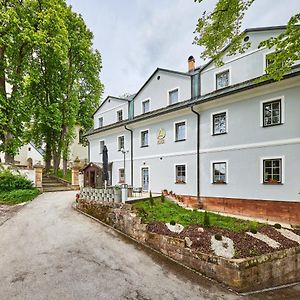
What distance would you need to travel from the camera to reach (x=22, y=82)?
16859mm

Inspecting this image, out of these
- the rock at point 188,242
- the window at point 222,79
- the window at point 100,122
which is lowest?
the rock at point 188,242

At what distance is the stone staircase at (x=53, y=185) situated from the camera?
17788mm

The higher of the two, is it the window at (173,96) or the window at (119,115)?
the window at (173,96)

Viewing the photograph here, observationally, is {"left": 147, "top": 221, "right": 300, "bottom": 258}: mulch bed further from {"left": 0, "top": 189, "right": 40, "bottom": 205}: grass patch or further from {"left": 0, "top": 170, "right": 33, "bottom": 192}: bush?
{"left": 0, "top": 170, "right": 33, "bottom": 192}: bush

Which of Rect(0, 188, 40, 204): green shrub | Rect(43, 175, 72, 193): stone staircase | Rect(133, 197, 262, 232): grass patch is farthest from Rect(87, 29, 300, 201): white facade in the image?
Rect(0, 188, 40, 204): green shrub

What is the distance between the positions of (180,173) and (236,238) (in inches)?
279

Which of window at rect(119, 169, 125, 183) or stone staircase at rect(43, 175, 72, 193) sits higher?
window at rect(119, 169, 125, 183)

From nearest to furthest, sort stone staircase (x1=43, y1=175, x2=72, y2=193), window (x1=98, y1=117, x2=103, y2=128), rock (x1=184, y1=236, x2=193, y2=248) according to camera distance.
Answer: rock (x1=184, y1=236, x2=193, y2=248) → stone staircase (x1=43, y1=175, x2=72, y2=193) → window (x1=98, y1=117, x2=103, y2=128)

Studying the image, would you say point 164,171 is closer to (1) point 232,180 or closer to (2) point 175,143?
(2) point 175,143

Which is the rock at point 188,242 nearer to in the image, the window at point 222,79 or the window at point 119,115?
the window at point 222,79

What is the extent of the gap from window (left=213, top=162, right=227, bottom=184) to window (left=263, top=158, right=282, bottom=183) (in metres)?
1.98

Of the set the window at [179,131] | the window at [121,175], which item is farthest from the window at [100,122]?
the window at [179,131]

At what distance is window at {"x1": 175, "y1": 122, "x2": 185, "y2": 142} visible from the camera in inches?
556

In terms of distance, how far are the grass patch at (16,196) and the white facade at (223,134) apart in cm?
675
